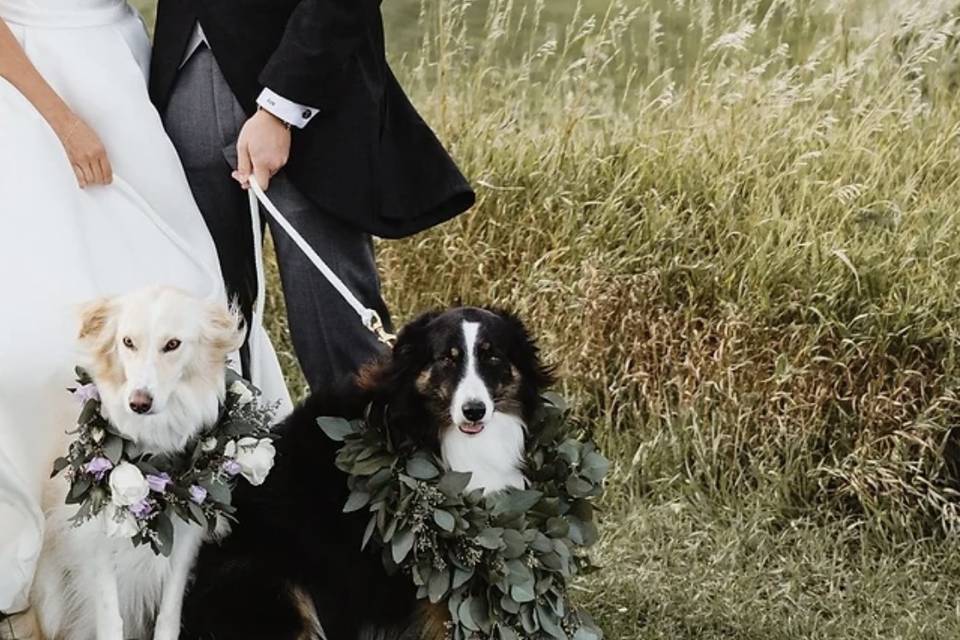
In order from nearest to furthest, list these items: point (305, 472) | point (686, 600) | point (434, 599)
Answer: point (434, 599) < point (305, 472) < point (686, 600)

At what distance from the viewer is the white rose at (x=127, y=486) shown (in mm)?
2545

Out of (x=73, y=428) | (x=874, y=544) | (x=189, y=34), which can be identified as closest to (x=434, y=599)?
(x=73, y=428)

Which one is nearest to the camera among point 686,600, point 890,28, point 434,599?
point 434,599

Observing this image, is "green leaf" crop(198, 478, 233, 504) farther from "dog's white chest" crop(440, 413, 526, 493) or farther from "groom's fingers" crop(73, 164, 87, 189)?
"groom's fingers" crop(73, 164, 87, 189)

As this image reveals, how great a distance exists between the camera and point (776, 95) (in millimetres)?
4922

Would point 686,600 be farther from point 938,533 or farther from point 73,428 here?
point 73,428

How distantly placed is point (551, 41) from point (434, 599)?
110 inches

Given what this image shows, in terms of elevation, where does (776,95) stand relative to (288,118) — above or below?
below

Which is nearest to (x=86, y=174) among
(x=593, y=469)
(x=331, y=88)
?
(x=331, y=88)

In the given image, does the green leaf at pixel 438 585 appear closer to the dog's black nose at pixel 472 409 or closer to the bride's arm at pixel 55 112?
the dog's black nose at pixel 472 409

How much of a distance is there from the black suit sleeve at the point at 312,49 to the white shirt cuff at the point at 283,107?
0.01 m

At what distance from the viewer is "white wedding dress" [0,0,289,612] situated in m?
2.84

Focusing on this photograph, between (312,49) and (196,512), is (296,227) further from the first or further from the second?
(196,512)

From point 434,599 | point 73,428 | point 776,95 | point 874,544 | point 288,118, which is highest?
point 288,118
